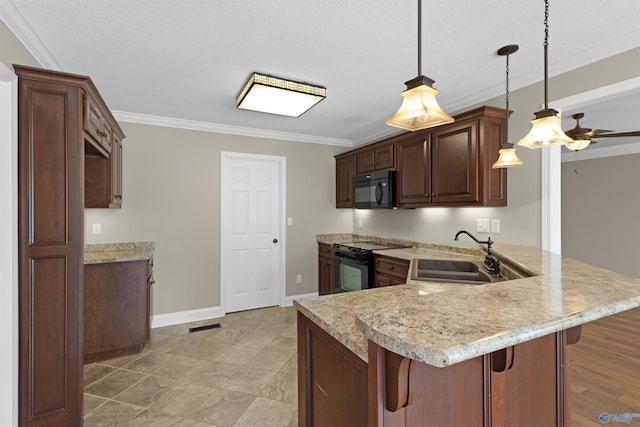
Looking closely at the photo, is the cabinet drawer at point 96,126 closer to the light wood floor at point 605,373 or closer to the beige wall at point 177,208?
the beige wall at point 177,208

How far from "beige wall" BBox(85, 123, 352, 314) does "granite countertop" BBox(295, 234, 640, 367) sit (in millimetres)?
2974

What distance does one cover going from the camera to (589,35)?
Answer: 2.04 metres

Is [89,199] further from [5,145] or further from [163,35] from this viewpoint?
[163,35]

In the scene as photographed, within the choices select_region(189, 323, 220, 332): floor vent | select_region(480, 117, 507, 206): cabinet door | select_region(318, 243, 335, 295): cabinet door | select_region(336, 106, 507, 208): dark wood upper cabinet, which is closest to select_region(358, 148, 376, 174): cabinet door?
select_region(336, 106, 507, 208): dark wood upper cabinet

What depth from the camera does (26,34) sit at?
76.1 inches

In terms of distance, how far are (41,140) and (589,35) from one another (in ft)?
11.5

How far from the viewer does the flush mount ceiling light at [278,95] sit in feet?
8.47

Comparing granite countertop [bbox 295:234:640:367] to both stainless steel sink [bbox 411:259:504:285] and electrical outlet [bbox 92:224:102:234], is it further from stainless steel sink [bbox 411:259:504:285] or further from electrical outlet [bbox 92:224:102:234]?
electrical outlet [bbox 92:224:102:234]

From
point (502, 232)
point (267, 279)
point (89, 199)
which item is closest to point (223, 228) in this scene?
point (267, 279)

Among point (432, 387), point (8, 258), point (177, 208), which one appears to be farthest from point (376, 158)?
point (8, 258)

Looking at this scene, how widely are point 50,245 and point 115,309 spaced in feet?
4.25

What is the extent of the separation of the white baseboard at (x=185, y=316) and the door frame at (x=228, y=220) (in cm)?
10

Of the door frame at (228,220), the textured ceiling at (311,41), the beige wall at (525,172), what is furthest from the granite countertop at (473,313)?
the door frame at (228,220)

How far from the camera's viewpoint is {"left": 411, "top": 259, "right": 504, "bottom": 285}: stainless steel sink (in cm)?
224
